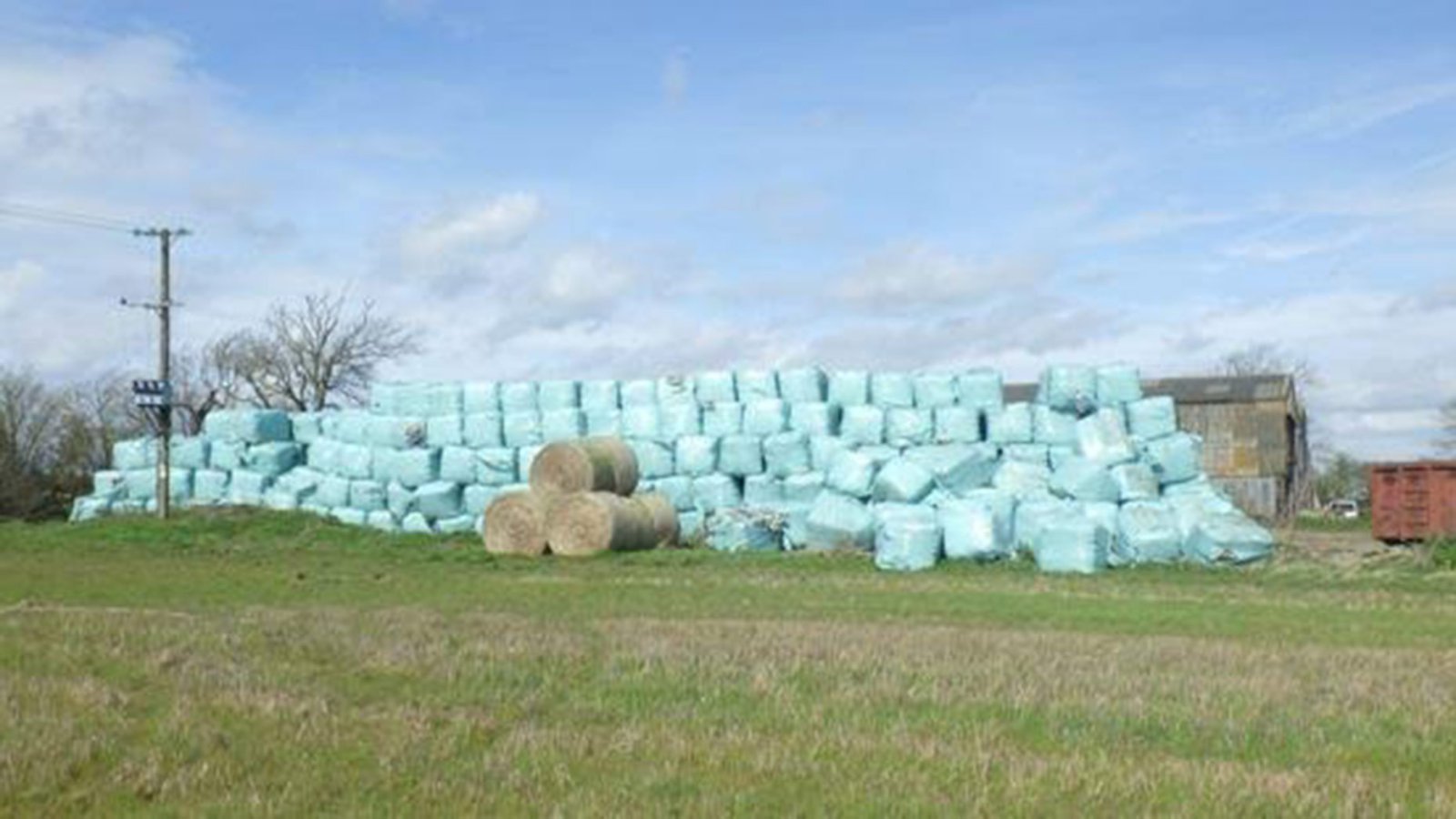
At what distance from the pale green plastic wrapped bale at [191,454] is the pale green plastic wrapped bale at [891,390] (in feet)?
58.9

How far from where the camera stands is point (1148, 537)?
99.2ft

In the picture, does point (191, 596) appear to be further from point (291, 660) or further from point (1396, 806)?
point (1396, 806)

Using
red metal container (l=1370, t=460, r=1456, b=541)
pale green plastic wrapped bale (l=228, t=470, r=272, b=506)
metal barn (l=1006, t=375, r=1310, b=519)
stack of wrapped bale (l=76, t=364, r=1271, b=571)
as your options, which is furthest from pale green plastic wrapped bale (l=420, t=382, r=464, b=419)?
metal barn (l=1006, t=375, r=1310, b=519)

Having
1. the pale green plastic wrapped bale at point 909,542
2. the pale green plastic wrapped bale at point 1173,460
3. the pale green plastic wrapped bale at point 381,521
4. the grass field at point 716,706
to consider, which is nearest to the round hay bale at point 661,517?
the pale green plastic wrapped bale at point 909,542

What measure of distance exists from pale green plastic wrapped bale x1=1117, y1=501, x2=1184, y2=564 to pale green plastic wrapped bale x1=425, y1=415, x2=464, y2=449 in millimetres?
16301

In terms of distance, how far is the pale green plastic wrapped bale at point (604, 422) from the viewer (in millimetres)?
38375

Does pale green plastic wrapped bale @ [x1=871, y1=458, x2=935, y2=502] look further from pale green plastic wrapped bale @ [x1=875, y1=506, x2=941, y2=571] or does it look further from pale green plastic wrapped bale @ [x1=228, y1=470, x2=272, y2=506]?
pale green plastic wrapped bale @ [x1=228, y1=470, x2=272, y2=506]

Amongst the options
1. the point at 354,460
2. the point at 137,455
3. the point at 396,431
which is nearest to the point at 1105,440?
the point at 396,431

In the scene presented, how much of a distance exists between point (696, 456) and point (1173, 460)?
33.0 ft

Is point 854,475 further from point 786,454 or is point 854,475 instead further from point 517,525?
point 517,525

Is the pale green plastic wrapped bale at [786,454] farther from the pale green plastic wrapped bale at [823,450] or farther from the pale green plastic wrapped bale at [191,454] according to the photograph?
the pale green plastic wrapped bale at [191,454]

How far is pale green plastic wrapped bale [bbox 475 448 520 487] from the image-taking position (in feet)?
127

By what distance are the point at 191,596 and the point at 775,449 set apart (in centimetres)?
1720

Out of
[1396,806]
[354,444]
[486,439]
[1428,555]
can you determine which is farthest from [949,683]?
[354,444]
